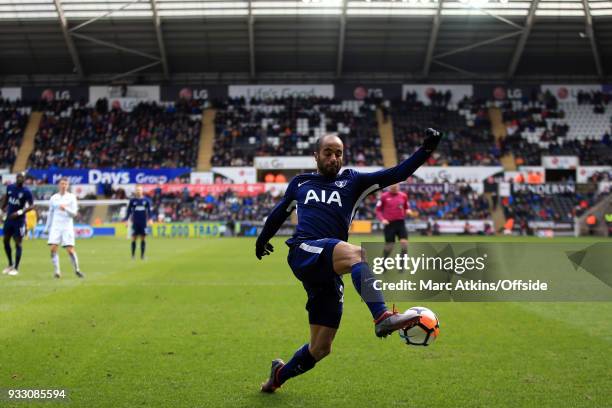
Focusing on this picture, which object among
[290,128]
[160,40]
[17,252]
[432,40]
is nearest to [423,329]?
[17,252]

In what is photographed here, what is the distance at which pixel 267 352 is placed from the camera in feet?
22.4

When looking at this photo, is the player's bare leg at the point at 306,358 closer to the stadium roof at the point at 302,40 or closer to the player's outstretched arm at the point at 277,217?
the player's outstretched arm at the point at 277,217

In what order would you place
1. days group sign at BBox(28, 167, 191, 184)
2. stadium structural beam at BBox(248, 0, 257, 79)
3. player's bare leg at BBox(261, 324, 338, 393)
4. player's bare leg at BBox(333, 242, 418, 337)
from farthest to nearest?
days group sign at BBox(28, 167, 191, 184) → stadium structural beam at BBox(248, 0, 257, 79) → player's bare leg at BBox(261, 324, 338, 393) → player's bare leg at BBox(333, 242, 418, 337)

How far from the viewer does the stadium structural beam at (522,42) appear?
4439 centimetres

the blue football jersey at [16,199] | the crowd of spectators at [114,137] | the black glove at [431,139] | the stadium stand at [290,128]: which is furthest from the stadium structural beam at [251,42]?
the black glove at [431,139]

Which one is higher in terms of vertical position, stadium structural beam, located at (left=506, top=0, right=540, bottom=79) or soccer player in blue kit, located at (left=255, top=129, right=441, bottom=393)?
stadium structural beam, located at (left=506, top=0, right=540, bottom=79)

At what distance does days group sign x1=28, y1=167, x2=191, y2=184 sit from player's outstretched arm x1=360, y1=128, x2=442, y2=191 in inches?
1630

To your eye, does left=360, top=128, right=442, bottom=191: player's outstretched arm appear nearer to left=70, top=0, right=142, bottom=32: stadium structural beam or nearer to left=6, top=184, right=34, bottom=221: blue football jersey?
left=6, top=184, right=34, bottom=221: blue football jersey

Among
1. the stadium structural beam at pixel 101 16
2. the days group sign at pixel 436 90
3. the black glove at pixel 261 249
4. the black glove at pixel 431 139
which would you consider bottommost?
the black glove at pixel 261 249

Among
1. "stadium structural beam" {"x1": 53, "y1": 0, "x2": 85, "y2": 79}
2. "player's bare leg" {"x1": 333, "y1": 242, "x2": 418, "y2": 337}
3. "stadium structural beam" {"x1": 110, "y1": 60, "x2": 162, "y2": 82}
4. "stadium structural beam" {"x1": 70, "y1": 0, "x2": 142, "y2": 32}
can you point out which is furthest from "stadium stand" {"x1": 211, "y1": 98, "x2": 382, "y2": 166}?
"player's bare leg" {"x1": 333, "y1": 242, "x2": 418, "y2": 337}

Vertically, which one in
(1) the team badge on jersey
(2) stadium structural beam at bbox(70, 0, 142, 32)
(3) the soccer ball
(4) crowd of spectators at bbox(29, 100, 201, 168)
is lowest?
(3) the soccer ball

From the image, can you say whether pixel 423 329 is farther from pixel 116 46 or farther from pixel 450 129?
pixel 450 129

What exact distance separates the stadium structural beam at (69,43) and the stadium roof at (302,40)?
9 cm

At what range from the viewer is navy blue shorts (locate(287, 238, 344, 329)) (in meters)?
4.56
